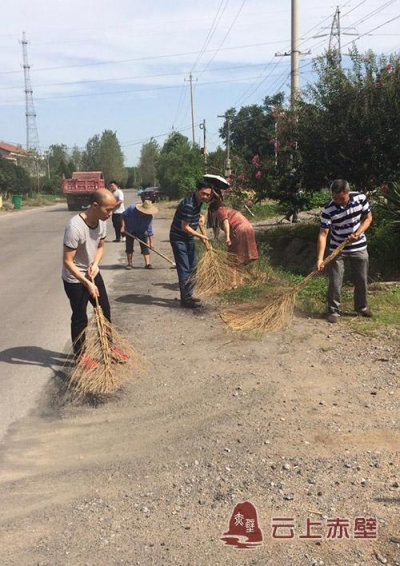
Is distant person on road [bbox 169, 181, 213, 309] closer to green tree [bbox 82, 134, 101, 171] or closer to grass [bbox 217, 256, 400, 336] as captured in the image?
grass [bbox 217, 256, 400, 336]

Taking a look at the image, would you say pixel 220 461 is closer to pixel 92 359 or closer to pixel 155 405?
pixel 155 405

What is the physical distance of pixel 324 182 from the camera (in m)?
10.3

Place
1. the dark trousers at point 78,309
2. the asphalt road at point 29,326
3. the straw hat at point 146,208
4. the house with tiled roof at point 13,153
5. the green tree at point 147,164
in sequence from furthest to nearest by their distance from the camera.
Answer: the green tree at point 147,164, the house with tiled roof at point 13,153, the straw hat at point 146,208, the dark trousers at point 78,309, the asphalt road at point 29,326

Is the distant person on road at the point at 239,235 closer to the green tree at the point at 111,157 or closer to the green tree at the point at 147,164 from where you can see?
the green tree at the point at 147,164

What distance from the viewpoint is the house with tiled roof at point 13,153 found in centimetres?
6375

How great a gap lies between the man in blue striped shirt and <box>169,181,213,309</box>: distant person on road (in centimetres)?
154

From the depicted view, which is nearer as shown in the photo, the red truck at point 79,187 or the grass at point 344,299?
the grass at point 344,299

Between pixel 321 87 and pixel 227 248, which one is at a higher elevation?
pixel 321 87

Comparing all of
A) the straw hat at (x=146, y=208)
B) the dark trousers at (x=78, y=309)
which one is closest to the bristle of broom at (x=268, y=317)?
the dark trousers at (x=78, y=309)

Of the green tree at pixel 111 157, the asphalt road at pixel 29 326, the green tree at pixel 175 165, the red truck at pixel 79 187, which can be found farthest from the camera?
the green tree at pixel 111 157

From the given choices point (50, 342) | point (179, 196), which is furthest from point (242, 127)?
point (50, 342)

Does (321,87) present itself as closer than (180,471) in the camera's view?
No

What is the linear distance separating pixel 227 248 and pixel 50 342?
10.2ft

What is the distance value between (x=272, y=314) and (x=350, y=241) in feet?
3.97
